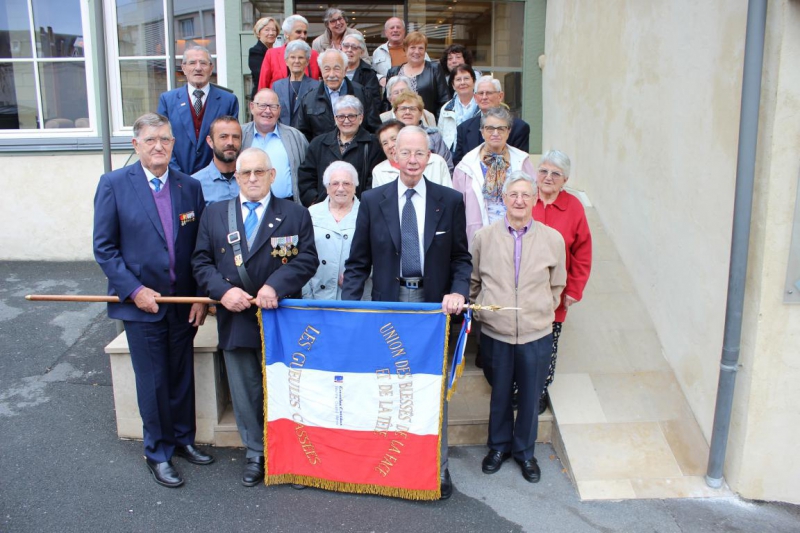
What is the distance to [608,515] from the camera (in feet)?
12.1

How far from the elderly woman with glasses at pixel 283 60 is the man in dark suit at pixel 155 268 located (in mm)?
2664

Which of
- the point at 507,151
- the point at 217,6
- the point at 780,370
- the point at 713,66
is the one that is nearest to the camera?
the point at 780,370

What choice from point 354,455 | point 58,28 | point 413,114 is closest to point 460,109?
point 413,114

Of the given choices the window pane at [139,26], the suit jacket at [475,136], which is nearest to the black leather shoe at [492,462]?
the suit jacket at [475,136]

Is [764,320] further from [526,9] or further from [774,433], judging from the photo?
[526,9]

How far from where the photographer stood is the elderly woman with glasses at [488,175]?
4605mm

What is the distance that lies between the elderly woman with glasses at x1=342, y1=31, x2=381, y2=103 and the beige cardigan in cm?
288

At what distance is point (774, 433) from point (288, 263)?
2981mm

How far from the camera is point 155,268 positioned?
148 inches

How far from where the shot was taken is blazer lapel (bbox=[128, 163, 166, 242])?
373 cm

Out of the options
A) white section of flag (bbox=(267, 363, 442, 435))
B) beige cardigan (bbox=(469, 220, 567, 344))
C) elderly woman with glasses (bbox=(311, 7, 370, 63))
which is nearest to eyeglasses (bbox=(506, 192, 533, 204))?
beige cardigan (bbox=(469, 220, 567, 344))

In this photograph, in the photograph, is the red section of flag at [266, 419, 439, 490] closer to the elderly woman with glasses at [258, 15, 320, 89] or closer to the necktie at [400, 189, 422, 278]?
the necktie at [400, 189, 422, 278]

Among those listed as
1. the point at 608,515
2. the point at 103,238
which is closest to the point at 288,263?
the point at 103,238

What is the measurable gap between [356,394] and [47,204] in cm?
594
